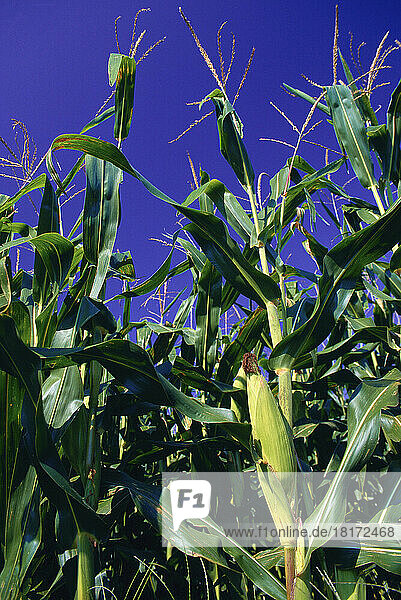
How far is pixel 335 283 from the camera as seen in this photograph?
1.22 metres

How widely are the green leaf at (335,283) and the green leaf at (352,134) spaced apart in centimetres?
66

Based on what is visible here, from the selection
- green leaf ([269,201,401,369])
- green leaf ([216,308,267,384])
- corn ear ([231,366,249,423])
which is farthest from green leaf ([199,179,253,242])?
corn ear ([231,366,249,423])

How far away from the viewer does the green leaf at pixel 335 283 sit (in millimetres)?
1169

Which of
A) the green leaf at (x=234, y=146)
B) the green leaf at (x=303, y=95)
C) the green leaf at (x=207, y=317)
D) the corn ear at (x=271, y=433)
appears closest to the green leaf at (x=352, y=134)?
the green leaf at (x=303, y=95)

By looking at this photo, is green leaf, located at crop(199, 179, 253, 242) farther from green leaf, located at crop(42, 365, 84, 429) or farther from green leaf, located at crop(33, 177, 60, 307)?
green leaf, located at crop(42, 365, 84, 429)

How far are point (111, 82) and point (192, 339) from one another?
3.65 ft

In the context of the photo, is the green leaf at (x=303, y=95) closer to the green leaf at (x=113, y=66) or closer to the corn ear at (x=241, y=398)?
the green leaf at (x=113, y=66)

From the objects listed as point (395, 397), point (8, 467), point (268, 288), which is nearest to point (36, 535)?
point (8, 467)

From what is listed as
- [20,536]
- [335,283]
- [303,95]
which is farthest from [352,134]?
[20,536]

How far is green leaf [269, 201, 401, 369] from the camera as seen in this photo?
117 cm

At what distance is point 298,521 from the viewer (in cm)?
107

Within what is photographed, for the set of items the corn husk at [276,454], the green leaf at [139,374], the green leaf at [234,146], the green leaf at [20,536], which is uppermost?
the green leaf at [234,146]

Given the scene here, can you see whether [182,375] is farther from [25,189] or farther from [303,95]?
[303,95]

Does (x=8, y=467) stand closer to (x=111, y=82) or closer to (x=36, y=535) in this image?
(x=36, y=535)
